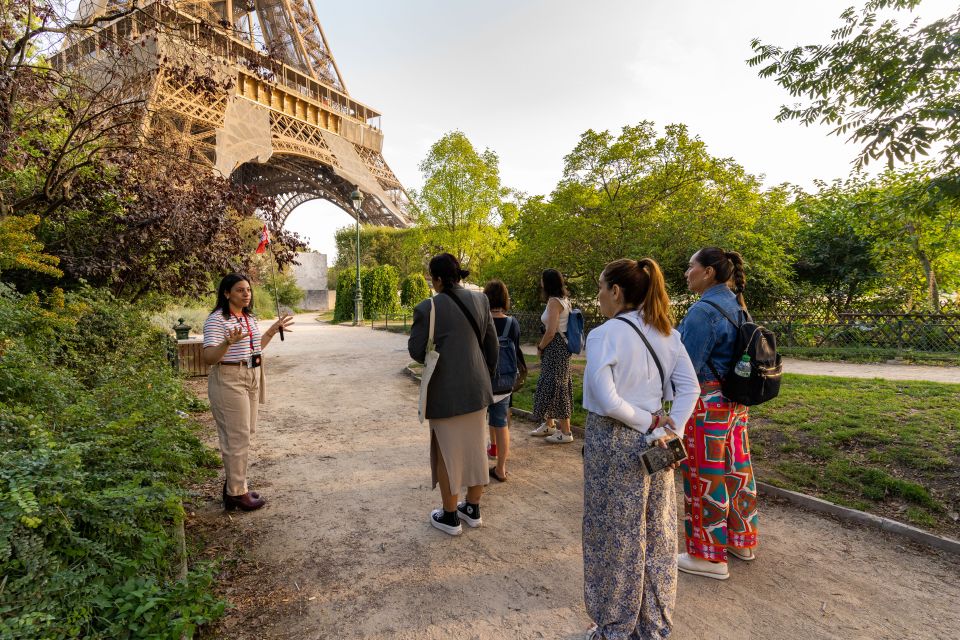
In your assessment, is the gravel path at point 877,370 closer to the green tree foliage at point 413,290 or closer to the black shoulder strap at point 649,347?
the black shoulder strap at point 649,347

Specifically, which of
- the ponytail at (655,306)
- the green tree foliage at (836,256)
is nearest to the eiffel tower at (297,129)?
the ponytail at (655,306)

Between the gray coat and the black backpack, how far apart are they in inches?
58.8

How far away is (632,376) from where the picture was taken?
2041 millimetres

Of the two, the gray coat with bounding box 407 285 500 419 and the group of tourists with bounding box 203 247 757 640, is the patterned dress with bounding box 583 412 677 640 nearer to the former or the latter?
the group of tourists with bounding box 203 247 757 640

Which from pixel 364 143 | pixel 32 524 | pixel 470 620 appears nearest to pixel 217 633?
pixel 32 524

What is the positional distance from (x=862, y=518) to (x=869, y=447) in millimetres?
1691

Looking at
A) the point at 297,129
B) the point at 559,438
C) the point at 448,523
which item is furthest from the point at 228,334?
the point at 297,129

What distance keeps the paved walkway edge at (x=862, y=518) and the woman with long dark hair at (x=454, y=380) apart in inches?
103

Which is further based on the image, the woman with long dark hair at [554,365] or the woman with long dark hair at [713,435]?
the woman with long dark hair at [554,365]

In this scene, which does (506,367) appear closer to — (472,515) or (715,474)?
(472,515)

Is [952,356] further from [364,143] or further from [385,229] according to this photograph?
[364,143]

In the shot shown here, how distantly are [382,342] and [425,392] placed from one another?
44.2ft

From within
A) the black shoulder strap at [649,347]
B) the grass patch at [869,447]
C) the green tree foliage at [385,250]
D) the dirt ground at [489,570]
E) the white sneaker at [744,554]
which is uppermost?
the green tree foliage at [385,250]

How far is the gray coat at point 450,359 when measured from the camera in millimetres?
3021
